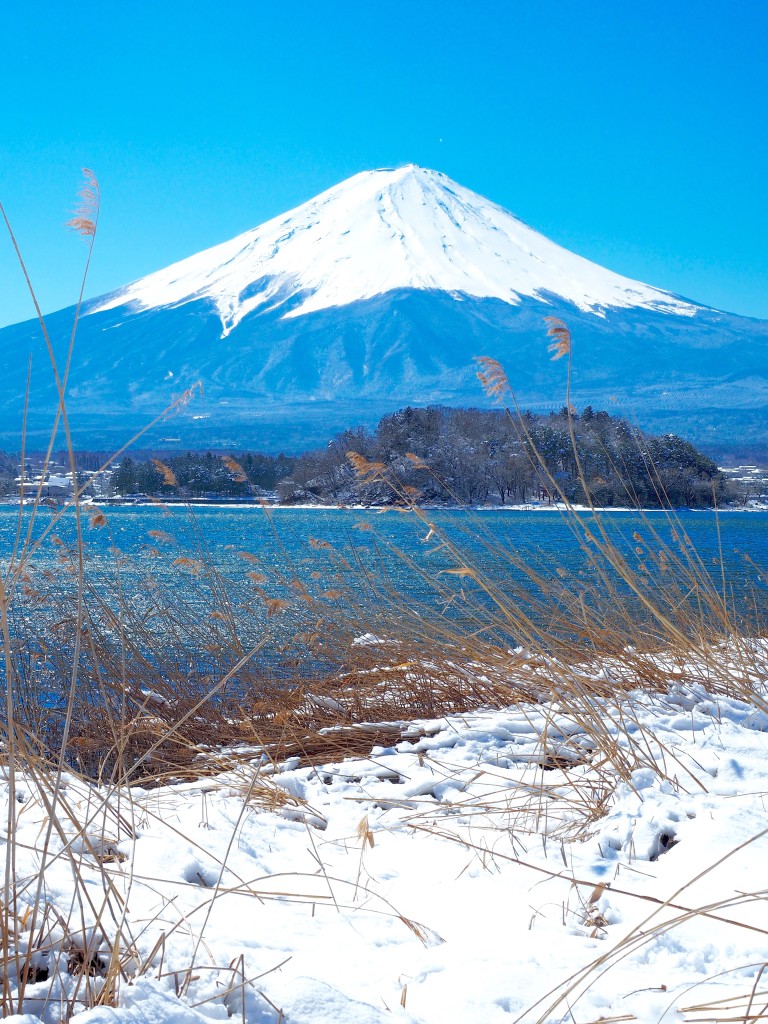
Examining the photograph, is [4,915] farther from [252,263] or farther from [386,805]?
[252,263]

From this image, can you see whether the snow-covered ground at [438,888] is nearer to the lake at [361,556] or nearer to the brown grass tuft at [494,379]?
the lake at [361,556]

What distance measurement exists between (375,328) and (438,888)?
149501 millimetres

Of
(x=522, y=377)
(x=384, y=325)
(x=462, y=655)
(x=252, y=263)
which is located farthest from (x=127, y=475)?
(x=252, y=263)

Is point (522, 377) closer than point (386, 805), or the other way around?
point (386, 805)

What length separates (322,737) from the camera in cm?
311

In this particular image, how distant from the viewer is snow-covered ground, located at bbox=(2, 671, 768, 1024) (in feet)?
3.96

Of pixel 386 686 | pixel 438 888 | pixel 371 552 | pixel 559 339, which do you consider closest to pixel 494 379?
pixel 559 339

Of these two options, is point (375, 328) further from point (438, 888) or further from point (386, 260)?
point (438, 888)

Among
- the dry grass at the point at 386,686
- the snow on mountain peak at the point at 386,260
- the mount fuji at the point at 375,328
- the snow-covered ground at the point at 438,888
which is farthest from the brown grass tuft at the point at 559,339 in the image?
the snow on mountain peak at the point at 386,260

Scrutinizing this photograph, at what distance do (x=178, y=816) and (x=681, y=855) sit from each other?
125cm

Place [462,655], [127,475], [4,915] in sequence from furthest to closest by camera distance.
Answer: [127,475] → [462,655] → [4,915]

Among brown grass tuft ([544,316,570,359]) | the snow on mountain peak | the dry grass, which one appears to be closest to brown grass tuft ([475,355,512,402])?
the dry grass

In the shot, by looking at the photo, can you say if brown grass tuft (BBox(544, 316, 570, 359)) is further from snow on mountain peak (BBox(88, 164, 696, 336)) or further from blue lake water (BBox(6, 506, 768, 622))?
snow on mountain peak (BBox(88, 164, 696, 336))

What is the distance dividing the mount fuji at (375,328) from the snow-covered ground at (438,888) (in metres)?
102
